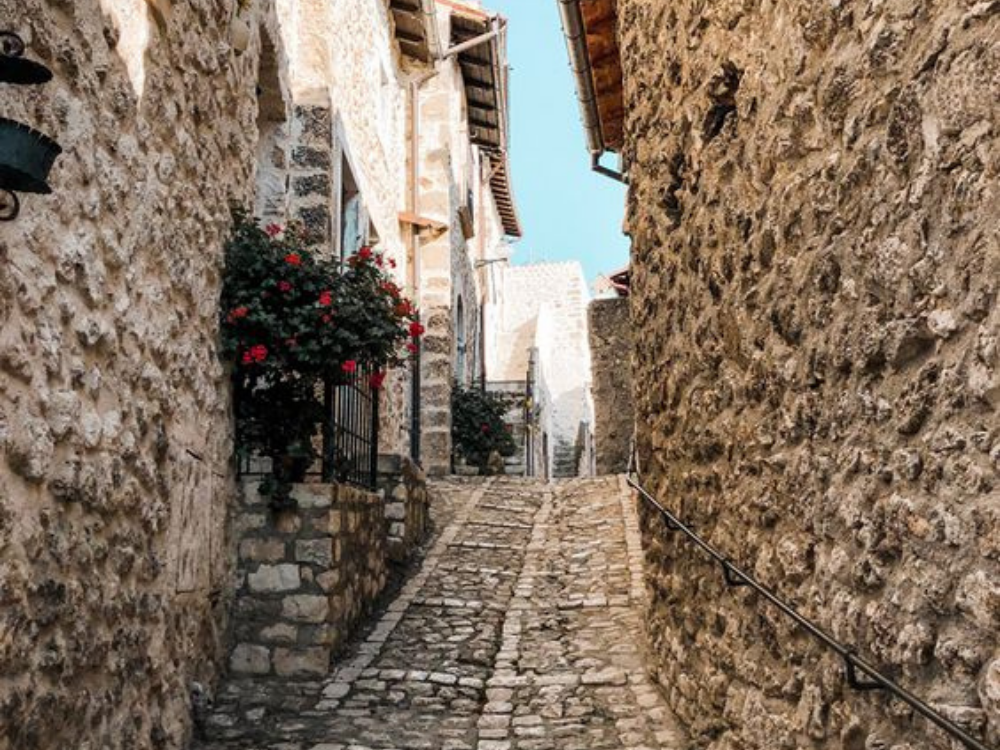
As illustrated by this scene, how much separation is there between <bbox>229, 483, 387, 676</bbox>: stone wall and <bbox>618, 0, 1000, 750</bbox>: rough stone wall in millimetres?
1740

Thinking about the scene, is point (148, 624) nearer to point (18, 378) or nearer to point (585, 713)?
point (18, 378)

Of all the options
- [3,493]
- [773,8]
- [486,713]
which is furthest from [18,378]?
[486,713]

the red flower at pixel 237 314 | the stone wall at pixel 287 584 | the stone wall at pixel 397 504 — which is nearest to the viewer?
the red flower at pixel 237 314

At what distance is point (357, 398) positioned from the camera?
7.10 meters

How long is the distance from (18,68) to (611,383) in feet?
40.1

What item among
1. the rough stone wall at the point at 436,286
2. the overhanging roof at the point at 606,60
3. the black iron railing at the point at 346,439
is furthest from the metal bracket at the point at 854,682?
the rough stone wall at the point at 436,286

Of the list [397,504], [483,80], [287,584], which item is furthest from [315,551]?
[483,80]

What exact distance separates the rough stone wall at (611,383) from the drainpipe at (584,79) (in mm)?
4902

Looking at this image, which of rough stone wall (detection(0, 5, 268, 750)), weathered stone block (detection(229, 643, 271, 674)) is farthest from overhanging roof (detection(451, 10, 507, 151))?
weathered stone block (detection(229, 643, 271, 674))

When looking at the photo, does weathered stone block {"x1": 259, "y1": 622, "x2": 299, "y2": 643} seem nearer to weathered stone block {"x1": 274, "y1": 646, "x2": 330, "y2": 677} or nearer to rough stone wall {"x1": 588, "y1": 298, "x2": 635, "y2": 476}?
weathered stone block {"x1": 274, "y1": 646, "x2": 330, "y2": 677}

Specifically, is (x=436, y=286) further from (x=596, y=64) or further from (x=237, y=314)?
(x=237, y=314)

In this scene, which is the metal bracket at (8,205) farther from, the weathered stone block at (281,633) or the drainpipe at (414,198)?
the drainpipe at (414,198)

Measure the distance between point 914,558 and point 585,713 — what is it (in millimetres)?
3067

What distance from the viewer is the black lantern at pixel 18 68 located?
2.53 m
